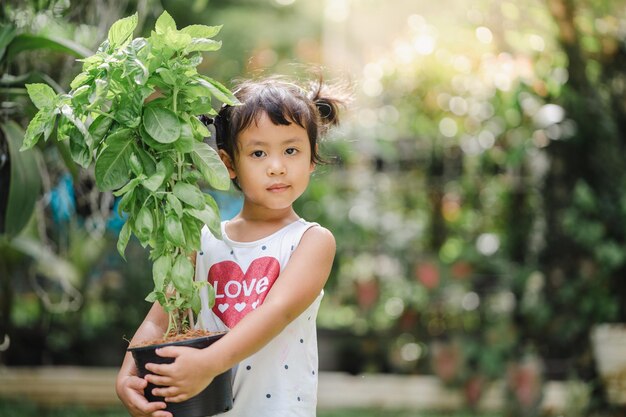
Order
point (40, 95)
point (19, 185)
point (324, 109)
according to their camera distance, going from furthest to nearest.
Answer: point (19, 185)
point (324, 109)
point (40, 95)

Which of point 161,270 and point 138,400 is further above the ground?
point 161,270

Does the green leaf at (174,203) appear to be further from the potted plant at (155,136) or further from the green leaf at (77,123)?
the green leaf at (77,123)

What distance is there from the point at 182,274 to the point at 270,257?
0.25 m

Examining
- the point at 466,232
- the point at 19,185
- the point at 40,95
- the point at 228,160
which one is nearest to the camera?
the point at 40,95

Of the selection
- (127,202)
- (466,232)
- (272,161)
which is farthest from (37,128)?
(466,232)

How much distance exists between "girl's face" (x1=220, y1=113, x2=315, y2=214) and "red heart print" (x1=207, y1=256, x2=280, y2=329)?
128 millimetres

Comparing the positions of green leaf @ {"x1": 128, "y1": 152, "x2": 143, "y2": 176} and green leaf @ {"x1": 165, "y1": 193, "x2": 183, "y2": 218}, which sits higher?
green leaf @ {"x1": 128, "y1": 152, "x2": 143, "y2": 176}

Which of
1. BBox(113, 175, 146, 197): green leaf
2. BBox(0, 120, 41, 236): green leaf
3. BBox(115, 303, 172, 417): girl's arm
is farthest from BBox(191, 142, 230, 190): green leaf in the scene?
BBox(0, 120, 41, 236): green leaf

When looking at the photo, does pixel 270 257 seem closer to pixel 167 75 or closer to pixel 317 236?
pixel 317 236

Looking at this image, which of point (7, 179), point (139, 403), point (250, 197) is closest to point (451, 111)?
point (7, 179)

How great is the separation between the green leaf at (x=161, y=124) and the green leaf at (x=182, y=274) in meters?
0.23

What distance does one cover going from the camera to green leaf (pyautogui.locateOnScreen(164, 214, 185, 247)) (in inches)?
65.3

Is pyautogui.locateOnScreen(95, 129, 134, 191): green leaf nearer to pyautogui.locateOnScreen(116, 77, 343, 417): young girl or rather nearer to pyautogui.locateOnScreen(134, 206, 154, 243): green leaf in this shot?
pyautogui.locateOnScreen(134, 206, 154, 243): green leaf

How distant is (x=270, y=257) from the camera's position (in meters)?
1.90
